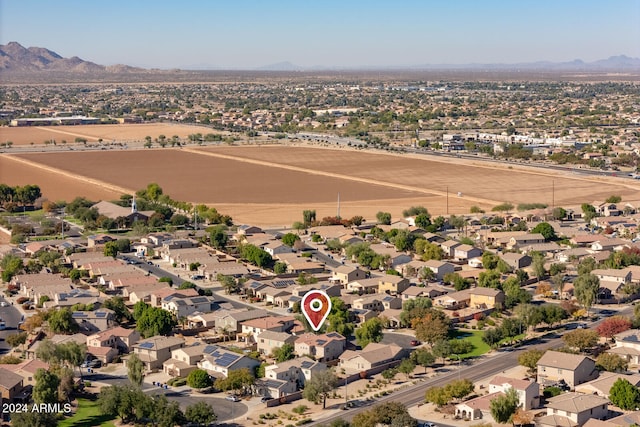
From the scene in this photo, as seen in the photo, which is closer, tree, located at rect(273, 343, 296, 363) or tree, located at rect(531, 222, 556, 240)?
tree, located at rect(273, 343, 296, 363)

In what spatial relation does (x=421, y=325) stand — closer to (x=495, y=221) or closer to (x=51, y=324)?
(x=51, y=324)

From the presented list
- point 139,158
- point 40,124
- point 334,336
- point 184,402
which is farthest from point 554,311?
point 40,124

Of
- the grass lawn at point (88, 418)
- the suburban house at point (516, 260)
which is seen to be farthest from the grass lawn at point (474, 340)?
the grass lawn at point (88, 418)

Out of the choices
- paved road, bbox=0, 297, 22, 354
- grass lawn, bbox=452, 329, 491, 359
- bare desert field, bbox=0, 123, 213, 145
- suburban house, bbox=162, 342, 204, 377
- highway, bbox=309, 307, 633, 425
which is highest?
bare desert field, bbox=0, 123, 213, 145

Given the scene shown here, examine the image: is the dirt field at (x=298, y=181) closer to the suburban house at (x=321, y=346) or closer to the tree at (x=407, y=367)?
the suburban house at (x=321, y=346)

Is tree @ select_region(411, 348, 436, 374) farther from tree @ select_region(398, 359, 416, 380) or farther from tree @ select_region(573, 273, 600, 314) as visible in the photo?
tree @ select_region(573, 273, 600, 314)

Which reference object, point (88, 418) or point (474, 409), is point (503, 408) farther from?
point (88, 418)

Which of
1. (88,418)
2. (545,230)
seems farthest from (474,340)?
(545,230)

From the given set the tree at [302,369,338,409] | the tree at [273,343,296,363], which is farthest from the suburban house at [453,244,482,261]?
the tree at [302,369,338,409]
